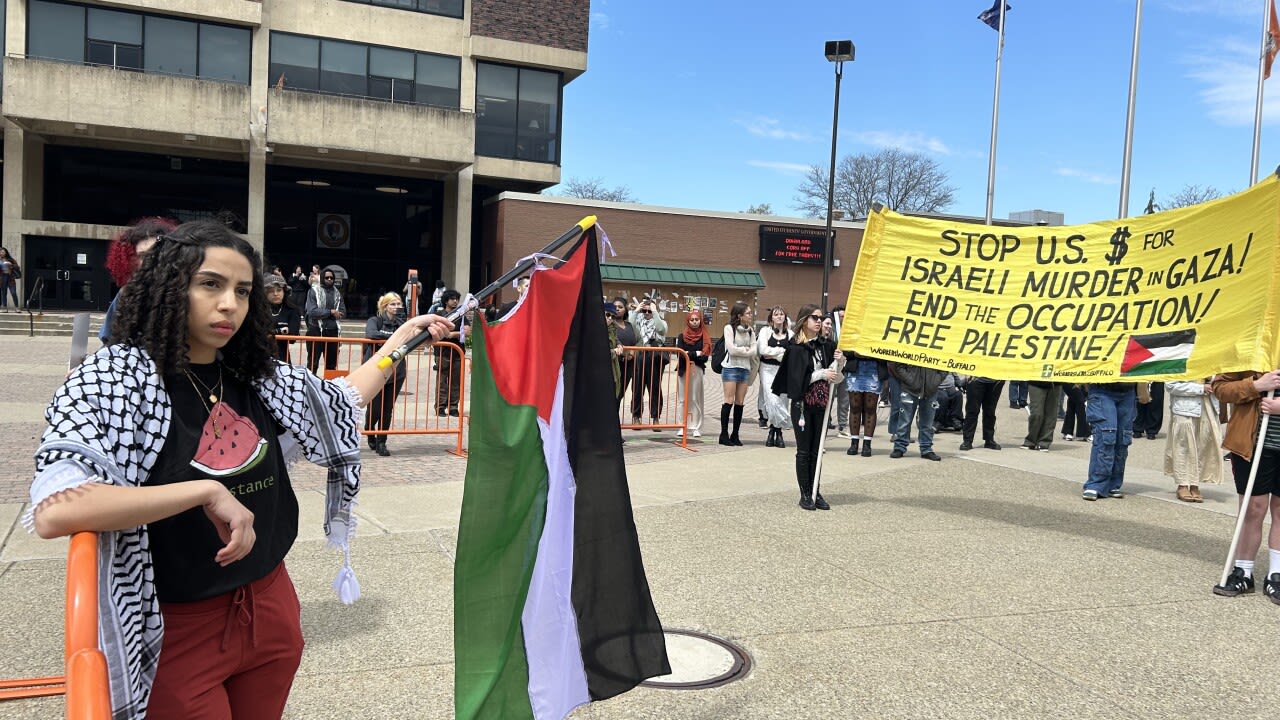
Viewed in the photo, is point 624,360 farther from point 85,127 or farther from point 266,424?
point 85,127

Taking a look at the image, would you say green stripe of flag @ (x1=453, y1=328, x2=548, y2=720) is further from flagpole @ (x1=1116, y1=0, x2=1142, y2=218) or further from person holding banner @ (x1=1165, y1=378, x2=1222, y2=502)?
flagpole @ (x1=1116, y1=0, x2=1142, y2=218)

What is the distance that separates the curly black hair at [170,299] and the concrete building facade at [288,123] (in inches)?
1278

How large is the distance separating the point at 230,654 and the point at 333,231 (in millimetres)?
38487

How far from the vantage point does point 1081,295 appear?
7.34 meters

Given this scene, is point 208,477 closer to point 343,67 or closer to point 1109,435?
point 1109,435

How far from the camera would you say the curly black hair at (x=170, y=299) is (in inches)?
83.1

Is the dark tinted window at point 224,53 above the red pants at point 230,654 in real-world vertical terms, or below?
above

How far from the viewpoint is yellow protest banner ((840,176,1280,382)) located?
6.45 meters

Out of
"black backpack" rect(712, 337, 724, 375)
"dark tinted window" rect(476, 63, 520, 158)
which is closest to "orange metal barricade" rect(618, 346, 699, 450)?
"black backpack" rect(712, 337, 724, 375)

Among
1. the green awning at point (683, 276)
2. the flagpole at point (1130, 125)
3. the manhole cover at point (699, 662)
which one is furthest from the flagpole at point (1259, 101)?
the manhole cover at point (699, 662)

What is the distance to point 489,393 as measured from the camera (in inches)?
128

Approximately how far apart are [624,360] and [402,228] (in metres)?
29.4

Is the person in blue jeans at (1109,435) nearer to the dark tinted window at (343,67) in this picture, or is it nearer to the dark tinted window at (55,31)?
the dark tinted window at (343,67)

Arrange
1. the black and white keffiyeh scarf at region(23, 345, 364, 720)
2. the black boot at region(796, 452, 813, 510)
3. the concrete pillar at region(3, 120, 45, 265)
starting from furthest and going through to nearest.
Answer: the concrete pillar at region(3, 120, 45, 265), the black boot at region(796, 452, 813, 510), the black and white keffiyeh scarf at region(23, 345, 364, 720)
